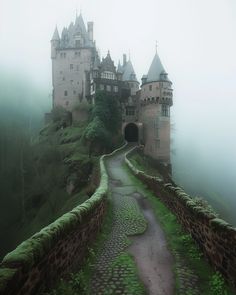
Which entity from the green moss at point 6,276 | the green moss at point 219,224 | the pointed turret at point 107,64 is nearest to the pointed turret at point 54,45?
the pointed turret at point 107,64

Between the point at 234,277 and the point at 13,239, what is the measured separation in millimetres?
28264

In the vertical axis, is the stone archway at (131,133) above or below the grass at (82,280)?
above

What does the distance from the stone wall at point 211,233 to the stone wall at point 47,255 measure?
332cm

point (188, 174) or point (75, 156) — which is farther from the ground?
point (75, 156)

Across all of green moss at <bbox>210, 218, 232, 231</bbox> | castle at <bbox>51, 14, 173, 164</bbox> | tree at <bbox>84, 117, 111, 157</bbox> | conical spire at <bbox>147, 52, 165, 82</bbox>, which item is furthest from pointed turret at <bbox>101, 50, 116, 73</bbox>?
green moss at <bbox>210, 218, 232, 231</bbox>

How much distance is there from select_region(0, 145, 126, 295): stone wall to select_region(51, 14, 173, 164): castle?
43.0 metres

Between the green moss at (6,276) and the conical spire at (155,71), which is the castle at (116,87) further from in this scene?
the green moss at (6,276)

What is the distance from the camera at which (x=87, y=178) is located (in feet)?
125

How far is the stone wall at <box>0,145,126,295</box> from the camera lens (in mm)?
5316

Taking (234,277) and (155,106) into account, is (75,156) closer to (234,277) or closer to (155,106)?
(155,106)

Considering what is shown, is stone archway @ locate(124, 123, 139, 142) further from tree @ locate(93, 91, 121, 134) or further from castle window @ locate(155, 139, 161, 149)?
castle window @ locate(155, 139, 161, 149)

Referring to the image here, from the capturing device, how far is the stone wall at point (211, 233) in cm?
741

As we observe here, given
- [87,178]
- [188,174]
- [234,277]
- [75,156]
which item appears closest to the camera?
[234,277]

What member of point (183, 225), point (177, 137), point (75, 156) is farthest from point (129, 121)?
point (177, 137)
